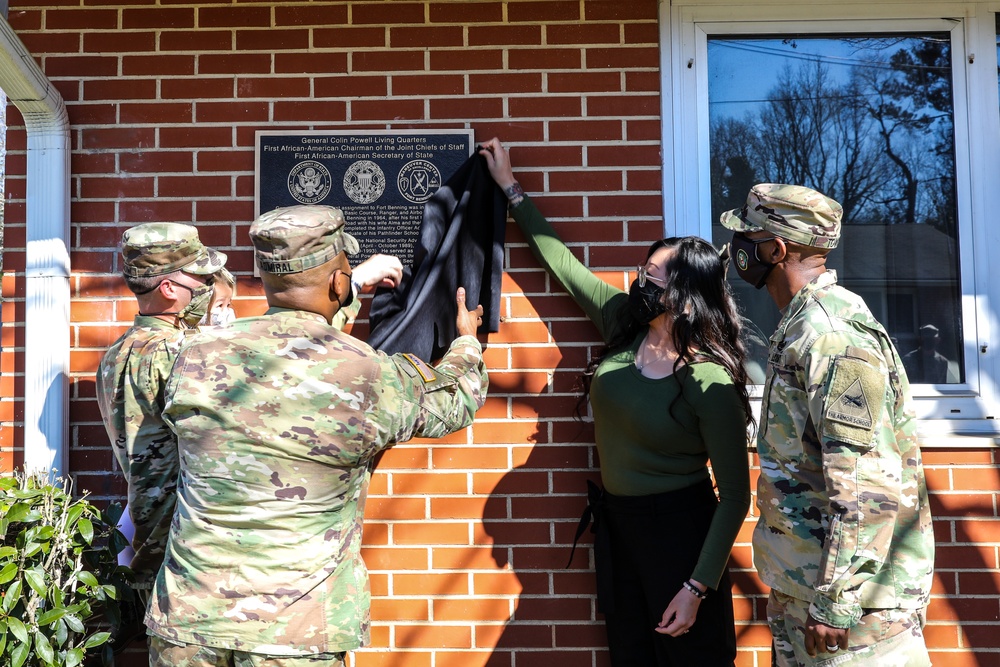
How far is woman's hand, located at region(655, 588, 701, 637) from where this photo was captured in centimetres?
272

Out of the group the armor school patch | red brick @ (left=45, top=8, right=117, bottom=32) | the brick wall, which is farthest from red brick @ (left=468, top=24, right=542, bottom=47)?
the armor school patch

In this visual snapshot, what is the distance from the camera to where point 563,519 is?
3.29m

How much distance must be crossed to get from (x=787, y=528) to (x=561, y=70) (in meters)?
1.95

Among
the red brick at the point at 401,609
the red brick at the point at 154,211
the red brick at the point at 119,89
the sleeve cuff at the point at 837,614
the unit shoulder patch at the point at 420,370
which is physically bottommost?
the red brick at the point at 401,609

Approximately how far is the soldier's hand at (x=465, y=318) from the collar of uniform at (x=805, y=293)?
1.03 m

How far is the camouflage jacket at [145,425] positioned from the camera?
2.70m

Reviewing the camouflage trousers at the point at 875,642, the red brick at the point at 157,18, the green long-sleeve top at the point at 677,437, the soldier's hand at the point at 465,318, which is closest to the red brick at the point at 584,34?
the soldier's hand at the point at 465,318

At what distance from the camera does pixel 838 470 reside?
2223 millimetres

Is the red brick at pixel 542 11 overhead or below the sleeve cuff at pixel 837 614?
overhead

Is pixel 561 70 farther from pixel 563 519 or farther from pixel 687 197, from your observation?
pixel 563 519

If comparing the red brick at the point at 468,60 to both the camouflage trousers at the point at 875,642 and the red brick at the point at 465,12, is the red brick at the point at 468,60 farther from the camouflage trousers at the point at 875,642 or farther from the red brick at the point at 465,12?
the camouflage trousers at the point at 875,642

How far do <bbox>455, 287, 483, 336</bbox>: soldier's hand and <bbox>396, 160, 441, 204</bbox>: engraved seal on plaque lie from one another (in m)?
0.47

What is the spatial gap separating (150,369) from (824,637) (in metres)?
2.14

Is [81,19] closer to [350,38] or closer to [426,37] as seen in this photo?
[350,38]
